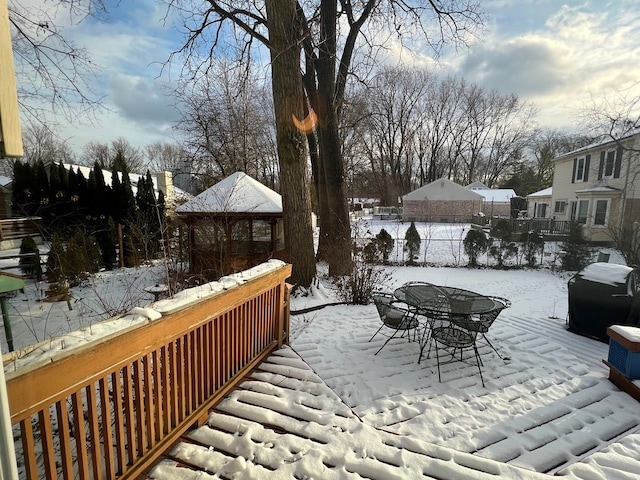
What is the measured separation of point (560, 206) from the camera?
19.9 metres

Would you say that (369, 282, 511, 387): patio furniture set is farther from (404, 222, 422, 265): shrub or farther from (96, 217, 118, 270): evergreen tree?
(96, 217, 118, 270): evergreen tree

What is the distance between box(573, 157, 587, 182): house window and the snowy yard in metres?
17.2

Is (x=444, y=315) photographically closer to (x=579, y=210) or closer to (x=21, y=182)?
(x=579, y=210)

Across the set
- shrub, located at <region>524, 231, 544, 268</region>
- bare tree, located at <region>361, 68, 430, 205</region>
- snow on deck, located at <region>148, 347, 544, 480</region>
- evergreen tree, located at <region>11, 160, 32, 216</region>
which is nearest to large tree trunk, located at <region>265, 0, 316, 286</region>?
snow on deck, located at <region>148, 347, 544, 480</region>

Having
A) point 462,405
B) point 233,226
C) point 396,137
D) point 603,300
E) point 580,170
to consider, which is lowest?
point 462,405

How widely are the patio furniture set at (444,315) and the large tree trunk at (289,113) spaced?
2.43 meters

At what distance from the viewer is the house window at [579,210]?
16.5 meters

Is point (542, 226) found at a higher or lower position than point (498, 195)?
lower

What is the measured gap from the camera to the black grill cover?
4551 millimetres

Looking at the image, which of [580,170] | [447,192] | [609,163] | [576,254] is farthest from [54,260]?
[447,192]

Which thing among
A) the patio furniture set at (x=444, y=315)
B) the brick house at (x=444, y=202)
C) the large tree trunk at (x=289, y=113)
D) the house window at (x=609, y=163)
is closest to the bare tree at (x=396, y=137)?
the brick house at (x=444, y=202)

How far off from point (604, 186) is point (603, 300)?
14.7 m

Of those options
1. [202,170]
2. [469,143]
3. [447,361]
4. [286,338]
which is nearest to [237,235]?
[286,338]

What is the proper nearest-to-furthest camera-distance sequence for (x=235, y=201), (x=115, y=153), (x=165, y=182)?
(x=235, y=201) → (x=165, y=182) → (x=115, y=153)
